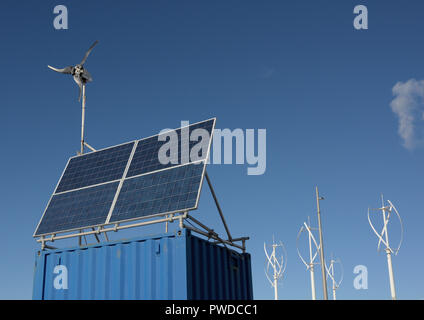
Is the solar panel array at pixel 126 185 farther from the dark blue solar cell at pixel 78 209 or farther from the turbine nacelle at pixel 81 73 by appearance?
the turbine nacelle at pixel 81 73

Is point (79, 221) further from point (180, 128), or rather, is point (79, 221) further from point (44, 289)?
point (180, 128)

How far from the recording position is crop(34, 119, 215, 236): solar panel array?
1658 cm

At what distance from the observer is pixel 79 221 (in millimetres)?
18250

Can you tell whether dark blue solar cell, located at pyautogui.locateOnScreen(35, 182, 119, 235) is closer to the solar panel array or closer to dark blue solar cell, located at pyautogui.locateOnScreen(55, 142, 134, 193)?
the solar panel array

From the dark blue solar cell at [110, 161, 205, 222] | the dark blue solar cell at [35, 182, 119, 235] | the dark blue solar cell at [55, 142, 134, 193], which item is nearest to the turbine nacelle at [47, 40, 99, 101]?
the dark blue solar cell at [55, 142, 134, 193]

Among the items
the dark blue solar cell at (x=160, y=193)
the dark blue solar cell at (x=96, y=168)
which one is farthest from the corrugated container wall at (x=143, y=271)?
the dark blue solar cell at (x=96, y=168)

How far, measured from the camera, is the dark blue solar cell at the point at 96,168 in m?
19.9

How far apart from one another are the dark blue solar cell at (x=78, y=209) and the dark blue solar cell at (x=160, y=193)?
2.38ft

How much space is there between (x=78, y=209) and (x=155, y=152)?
391 centimetres

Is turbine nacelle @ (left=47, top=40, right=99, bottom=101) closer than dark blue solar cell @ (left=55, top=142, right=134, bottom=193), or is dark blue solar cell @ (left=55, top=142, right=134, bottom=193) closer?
dark blue solar cell @ (left=55, top=142, right=134, bottom=193)

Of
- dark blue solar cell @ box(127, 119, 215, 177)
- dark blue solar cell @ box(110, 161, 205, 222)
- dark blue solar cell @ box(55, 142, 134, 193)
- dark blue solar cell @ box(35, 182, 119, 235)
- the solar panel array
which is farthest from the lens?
dark blue solar cell @ box(55, 142, 134, 193)

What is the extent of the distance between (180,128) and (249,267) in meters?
6.60

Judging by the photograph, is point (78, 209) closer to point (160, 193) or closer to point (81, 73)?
point (160, 193)

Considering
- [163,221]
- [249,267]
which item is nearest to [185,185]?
[163,221]
